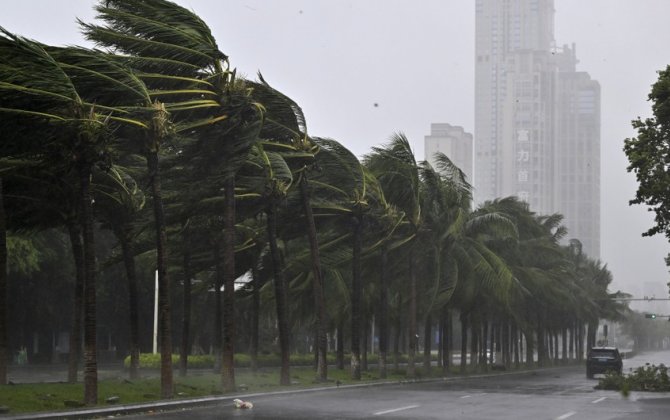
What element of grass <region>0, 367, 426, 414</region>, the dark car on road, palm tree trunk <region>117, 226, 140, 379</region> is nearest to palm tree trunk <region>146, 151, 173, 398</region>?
grass <region>0, 367, 426, 414</region>

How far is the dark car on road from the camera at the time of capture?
54.3 meters

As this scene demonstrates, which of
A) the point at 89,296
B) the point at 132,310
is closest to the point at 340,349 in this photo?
the point at 132,310

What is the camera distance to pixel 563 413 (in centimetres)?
2297

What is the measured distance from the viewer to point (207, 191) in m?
30.6

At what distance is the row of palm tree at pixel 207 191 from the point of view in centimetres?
2189

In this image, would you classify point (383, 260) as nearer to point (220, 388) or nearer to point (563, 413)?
point (220, 388)

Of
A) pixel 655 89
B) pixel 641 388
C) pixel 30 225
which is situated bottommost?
pixel 641 388

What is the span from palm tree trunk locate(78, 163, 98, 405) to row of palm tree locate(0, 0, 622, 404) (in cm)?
4

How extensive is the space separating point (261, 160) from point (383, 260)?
46.8 ft

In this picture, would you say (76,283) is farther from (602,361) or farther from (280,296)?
(602,361)

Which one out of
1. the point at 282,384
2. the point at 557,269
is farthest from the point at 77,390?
the point at 557,269

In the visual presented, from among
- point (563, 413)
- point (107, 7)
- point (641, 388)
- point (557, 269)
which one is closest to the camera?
point (563, 413)

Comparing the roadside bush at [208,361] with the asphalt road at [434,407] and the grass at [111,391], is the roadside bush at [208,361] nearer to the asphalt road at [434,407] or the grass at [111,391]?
the grass at [111,391]

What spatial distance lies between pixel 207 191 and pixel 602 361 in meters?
31.7
